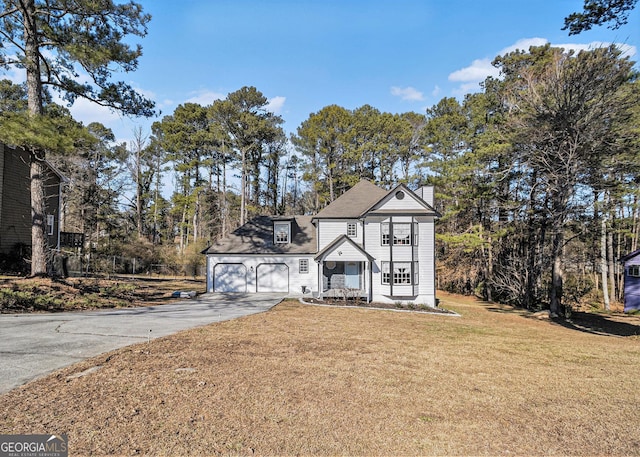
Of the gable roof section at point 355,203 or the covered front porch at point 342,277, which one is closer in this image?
the covered front porch at point 342,277

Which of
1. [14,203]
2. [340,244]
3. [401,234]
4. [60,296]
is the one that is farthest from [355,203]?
[14,203]

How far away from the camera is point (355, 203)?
22.8 metres

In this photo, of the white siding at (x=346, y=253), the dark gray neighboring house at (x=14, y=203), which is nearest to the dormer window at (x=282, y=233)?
the white siding at (x=346, y=253)

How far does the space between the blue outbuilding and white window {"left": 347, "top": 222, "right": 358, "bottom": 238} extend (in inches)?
806

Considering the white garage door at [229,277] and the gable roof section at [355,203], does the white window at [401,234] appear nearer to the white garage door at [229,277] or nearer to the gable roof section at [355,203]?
the gable roof section at [355,203]

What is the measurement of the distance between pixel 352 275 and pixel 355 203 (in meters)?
5.08

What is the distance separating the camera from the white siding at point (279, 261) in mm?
22328

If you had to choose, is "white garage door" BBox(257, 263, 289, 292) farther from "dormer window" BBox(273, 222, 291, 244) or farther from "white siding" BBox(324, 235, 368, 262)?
"white siding" BBox(324, 235, 368, 262)

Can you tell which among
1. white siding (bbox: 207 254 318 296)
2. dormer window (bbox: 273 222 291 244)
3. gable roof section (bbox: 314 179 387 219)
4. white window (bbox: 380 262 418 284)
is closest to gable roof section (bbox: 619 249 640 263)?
white window (bbox: 380 262 418 284)

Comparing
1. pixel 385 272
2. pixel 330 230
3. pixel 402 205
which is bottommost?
pixel 385 272

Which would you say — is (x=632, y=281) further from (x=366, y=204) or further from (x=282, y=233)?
(x=282, y=233)

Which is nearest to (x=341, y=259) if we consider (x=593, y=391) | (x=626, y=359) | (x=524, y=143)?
(x=524, y=143)

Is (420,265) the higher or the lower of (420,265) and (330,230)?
the lower

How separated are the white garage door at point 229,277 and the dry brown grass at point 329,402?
559 inches
